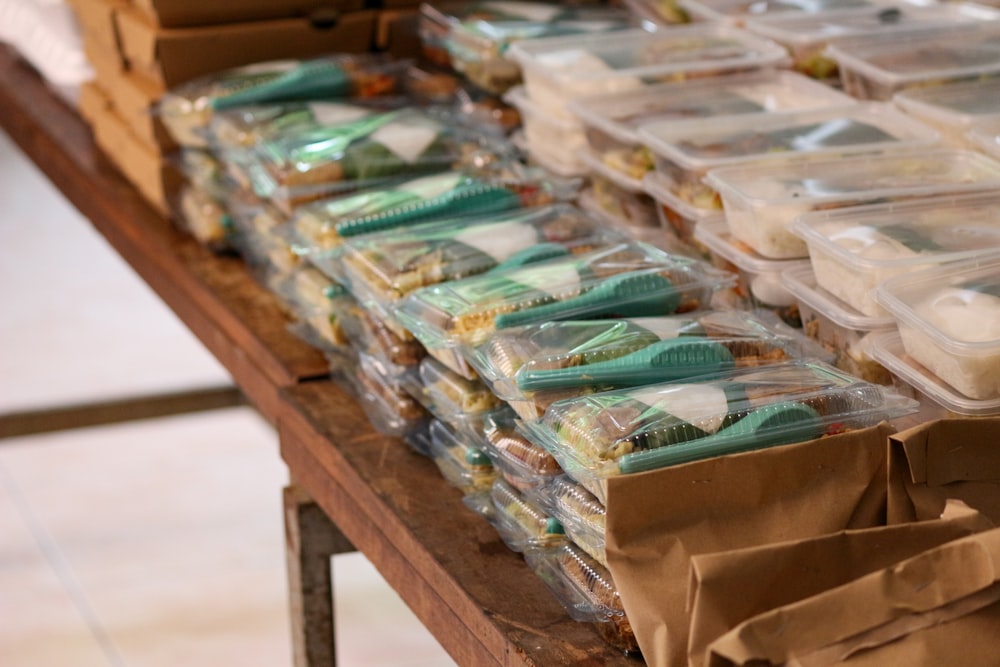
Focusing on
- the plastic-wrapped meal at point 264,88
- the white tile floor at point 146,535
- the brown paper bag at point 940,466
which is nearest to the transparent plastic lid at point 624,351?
the brown paper bag at point 940,466

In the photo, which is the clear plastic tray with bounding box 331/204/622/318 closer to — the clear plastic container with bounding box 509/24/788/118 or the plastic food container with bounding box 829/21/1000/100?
the clear plastic container with bounding box 509/24/788/118

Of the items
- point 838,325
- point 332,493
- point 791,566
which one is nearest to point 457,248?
point 332,493

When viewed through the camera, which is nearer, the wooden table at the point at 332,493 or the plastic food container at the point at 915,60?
the wooden table at the point at 332,493

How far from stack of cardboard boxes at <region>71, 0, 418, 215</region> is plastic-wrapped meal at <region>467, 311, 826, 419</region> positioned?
3.24 ft

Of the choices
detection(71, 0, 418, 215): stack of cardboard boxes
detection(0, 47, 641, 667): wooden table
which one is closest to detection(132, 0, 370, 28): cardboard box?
detection(71, 0, 418, 215): stack of cardboard boxes

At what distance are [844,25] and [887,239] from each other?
0.70 metres

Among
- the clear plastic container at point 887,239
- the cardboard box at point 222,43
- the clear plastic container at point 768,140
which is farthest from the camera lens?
the cardboard box at point 222,43

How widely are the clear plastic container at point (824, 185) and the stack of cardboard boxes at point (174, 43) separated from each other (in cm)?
93

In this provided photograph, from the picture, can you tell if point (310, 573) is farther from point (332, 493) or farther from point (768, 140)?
point (768, 140)

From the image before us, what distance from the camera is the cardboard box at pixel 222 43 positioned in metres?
1.91

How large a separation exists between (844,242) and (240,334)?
2.57 feet

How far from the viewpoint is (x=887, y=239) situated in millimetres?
1135

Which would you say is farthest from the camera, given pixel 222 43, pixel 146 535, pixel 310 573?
pixel 146 535

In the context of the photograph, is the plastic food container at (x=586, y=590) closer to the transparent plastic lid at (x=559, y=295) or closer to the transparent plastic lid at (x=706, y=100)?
the transparent plastic lid at (x=559, y=295)
